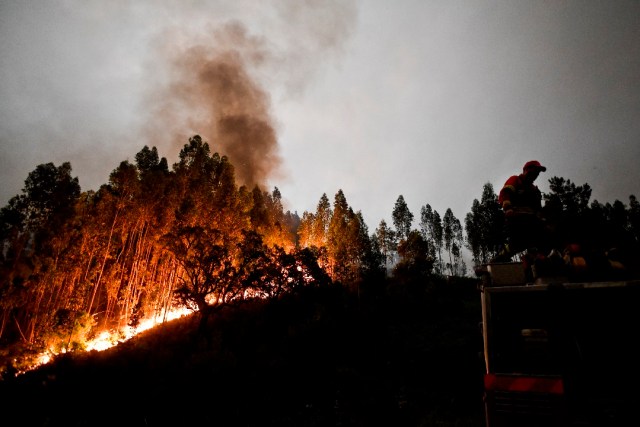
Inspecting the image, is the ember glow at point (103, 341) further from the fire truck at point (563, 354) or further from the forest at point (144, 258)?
the fire truck at point (563, 354)

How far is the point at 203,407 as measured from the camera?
12867 mm

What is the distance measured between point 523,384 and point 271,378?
14392 mm

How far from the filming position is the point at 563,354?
3596 mm

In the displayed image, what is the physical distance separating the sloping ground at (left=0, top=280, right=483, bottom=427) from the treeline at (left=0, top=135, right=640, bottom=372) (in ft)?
12.8

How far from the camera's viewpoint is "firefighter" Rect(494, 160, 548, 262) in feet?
17.9

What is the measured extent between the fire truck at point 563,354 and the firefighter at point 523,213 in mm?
1625

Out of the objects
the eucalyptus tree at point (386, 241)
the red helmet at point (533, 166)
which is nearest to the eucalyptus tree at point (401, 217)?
the eucalyptus tree at point (386, 241)

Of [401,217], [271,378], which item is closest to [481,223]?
[401,217]

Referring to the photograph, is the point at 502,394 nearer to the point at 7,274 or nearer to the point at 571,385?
the point at 571,385

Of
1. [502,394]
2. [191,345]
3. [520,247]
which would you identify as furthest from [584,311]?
[191,345]

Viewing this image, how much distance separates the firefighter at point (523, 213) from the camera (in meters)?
5.45

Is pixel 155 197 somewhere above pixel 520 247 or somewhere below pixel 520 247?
above

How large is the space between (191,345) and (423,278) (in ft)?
89.9

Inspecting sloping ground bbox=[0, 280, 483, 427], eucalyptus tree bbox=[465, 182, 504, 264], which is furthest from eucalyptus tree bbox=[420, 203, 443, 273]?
sloping ground bbox=[0, 280, 483, 427]
